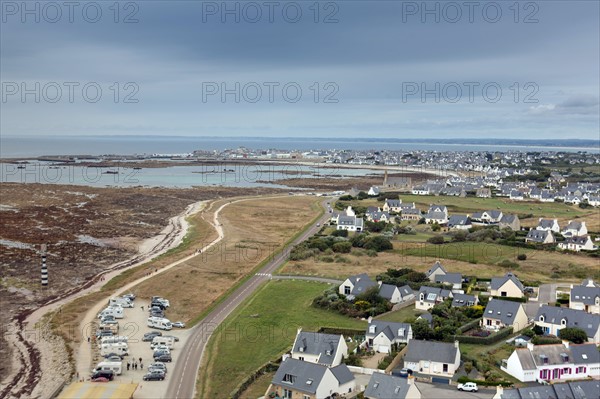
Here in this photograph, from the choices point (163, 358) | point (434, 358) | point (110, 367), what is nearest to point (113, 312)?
point (163, 358)

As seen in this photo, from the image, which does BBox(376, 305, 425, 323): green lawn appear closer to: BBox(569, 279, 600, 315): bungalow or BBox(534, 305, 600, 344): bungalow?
BBox(534, 305, 600, 344): bungalow

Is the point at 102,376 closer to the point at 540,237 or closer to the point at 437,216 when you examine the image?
the point at 540,237

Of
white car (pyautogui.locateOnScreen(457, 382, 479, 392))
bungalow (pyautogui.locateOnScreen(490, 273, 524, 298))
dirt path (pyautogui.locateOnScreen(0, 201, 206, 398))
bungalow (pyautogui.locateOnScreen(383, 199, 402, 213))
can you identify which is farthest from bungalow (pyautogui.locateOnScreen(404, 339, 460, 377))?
bungalow (pyautogui.locateOnScreen(383, 199, 402, 213))

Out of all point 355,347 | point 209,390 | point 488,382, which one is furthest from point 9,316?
point 488,382

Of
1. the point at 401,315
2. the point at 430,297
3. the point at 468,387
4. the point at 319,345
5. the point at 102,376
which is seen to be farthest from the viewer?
the point at 430,297

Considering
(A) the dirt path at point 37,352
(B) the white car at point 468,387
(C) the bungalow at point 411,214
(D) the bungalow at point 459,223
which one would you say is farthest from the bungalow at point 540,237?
(A) the dirt path at point 37,352

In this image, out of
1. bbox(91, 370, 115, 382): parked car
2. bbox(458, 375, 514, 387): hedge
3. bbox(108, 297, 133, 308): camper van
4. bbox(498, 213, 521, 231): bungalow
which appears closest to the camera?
bbox(458, 375, 514, 387): hedge

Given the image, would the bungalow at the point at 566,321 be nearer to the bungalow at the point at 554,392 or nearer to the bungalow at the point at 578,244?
the bungalow at the point at 554,392
